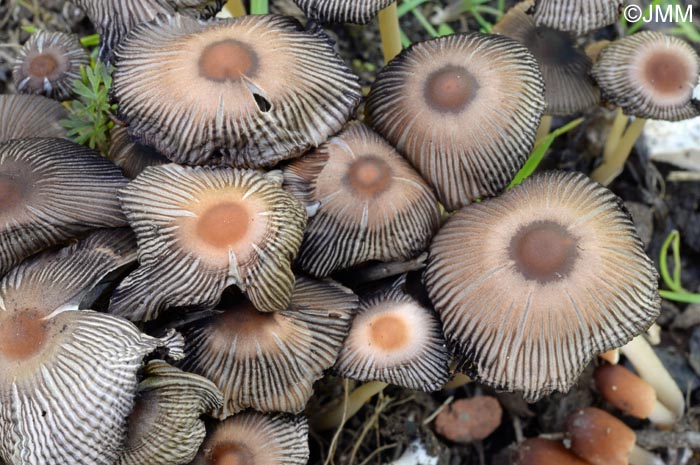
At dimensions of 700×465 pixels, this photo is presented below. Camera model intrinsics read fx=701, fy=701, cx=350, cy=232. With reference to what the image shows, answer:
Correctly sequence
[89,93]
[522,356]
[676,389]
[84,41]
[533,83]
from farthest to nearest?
[84,41] < [676,389] < [89,93] < [533,83] < [522,356]

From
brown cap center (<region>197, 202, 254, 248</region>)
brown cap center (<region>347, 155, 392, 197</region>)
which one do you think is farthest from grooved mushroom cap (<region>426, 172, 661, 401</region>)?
brown cap center (<region>197, 202, 254, 248</region>)

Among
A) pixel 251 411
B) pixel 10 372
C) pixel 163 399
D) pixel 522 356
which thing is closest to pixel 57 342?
pixel 10 372

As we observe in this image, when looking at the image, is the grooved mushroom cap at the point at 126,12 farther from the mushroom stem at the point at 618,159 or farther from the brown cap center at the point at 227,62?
the mushroom stem at the point at 618,159

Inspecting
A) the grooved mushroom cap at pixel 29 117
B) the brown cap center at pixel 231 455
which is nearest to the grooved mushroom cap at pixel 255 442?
the brown cap center at pixel 231 455

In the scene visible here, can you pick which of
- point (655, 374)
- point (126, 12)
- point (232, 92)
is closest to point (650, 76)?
point (655, 374)

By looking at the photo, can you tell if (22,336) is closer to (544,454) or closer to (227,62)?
(227,62)

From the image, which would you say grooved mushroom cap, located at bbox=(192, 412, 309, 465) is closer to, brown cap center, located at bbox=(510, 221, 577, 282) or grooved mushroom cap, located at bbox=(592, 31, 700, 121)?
brown cap center, located at bbox=(510, 221, 577, 282)

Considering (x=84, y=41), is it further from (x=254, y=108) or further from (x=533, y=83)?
(x=533, y=83)
